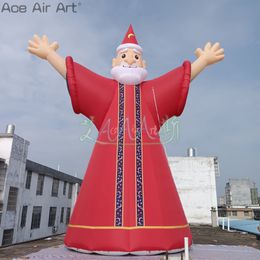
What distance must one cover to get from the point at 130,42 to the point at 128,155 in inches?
121

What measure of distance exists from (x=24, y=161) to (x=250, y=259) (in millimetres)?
12174

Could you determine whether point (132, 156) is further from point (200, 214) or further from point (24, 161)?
point (200, 214)

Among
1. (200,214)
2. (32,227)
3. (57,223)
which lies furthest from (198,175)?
(32,227)

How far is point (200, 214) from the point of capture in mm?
23672

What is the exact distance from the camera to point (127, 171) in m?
5.94

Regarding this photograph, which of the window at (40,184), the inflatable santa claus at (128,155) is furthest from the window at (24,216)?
the inflatable santa claus at (128,155)

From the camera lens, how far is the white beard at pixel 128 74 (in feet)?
22.1

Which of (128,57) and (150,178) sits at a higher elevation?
(128,57)

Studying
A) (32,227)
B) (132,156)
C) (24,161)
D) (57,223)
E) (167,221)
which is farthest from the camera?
(57,223)

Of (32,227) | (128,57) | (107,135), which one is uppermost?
(128,57)

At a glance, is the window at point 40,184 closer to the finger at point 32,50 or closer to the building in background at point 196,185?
the finger at point 32,50

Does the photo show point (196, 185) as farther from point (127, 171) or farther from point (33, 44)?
point (33, 44)

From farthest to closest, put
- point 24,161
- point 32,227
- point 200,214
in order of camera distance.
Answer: point 200,214, point 32,227, point 24,161

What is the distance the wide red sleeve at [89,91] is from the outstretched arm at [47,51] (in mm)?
248
